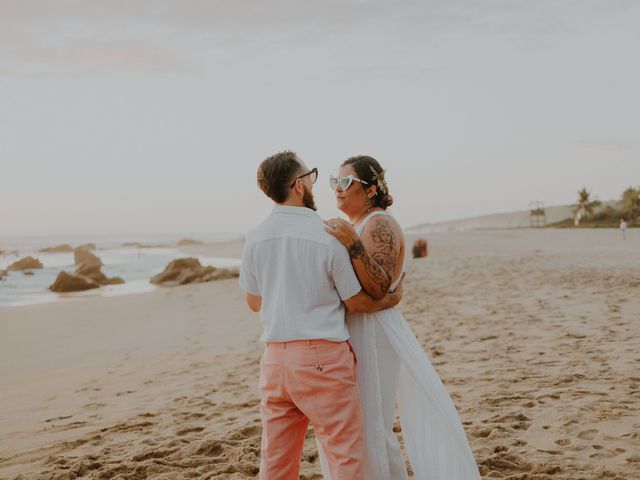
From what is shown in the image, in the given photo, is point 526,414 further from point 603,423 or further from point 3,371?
point 3,371

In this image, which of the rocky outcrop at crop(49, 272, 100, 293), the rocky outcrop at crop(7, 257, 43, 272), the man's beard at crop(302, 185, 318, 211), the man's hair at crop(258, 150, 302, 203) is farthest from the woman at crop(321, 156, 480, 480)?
the rocky outcrop at crop(7, 257, 43, 272)

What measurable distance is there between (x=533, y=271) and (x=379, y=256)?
14405 millimetres

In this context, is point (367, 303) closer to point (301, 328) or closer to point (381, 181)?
point (301, 328)

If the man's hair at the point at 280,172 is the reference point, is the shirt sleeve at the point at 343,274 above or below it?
below

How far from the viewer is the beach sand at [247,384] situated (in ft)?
13.9

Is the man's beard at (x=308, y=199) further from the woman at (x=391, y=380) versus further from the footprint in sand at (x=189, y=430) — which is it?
the footprint in sand at (x=189, y=430)

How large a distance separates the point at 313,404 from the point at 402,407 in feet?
2.34

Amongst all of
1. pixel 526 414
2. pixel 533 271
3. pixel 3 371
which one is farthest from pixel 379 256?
pixel 533 271

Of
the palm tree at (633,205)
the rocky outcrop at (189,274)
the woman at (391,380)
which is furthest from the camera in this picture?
the palm tree at (633,205)

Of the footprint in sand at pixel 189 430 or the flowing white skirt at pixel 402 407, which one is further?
the footprint in sand at pixel 189 430

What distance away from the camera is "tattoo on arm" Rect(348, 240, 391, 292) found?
2738mm

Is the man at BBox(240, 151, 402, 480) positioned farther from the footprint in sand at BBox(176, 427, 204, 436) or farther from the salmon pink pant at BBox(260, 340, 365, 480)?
the footprint in sand at BBox(176, 427, 204, 436)

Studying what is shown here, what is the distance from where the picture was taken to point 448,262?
21.3m

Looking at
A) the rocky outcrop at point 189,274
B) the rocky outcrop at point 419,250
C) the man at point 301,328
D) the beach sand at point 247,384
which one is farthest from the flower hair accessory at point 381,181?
the rocky outcrop at point 419,250
